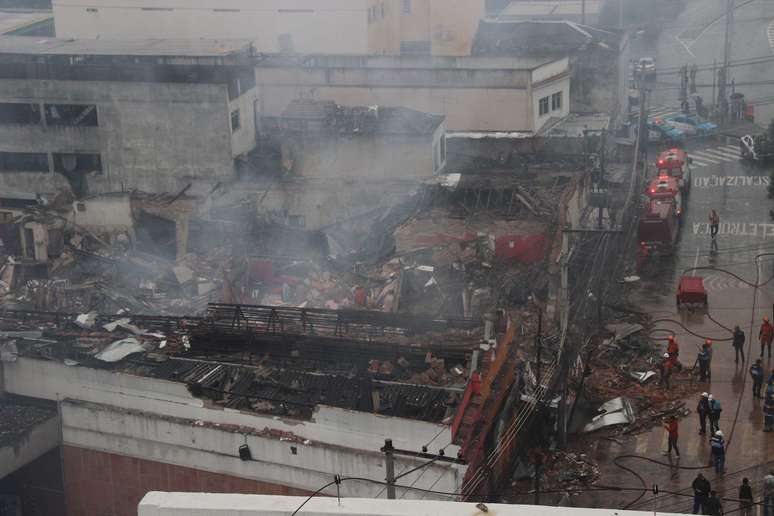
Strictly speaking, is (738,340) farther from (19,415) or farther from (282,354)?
(19,415)

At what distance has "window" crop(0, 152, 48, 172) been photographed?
2211cm

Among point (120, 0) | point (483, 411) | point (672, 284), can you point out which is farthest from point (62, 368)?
point (120, 0)

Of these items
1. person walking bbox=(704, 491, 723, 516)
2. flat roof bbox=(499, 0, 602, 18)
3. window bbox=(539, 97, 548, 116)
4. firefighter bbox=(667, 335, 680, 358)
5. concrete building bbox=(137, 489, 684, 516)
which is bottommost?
person walking bbox=(704, 491, 723, 516)

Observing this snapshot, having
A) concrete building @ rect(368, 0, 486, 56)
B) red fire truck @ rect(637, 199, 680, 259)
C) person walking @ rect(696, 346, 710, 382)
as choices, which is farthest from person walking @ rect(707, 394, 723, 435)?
concrete building @ rect(368, 0, 486, 56)

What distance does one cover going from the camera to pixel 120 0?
30672 mm

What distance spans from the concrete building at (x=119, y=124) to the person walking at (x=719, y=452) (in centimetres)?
1177

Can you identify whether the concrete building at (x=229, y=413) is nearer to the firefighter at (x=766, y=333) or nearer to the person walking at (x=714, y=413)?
the person walking at (x=714, y=413)

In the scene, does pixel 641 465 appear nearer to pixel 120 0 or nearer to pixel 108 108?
pixel 108 108

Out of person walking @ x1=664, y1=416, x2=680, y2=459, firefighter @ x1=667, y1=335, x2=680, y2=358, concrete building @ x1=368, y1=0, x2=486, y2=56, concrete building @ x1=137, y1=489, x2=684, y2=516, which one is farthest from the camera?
concrete building @ x1=368, y1=0, x2=486, y2=56

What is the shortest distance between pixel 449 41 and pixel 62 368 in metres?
22.9

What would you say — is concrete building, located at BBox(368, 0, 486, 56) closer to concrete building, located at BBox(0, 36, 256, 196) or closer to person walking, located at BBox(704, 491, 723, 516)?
concrete building, located at BBox(0, 36, 256, 196)

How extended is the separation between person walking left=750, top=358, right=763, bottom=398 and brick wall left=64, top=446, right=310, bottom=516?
6255mm

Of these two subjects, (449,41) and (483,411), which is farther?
(449,41)

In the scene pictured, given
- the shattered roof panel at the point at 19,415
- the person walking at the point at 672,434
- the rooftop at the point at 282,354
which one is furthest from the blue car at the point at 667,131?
the shattered roof panel at the point at 19,415
